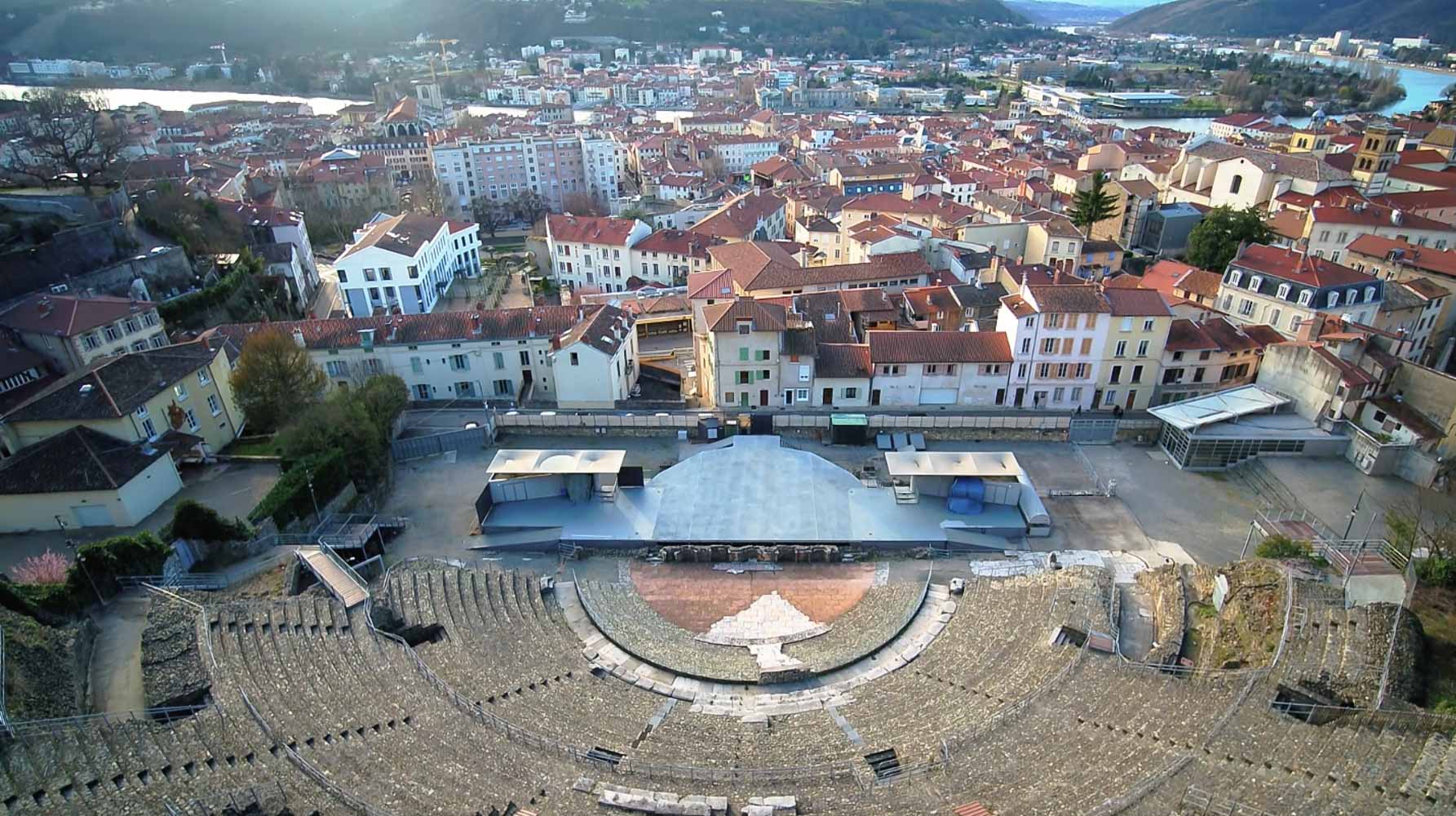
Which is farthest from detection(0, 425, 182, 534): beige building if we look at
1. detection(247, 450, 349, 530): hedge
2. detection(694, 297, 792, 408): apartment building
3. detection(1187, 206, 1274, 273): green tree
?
detection(1187, 206, 1274, 273): green tree

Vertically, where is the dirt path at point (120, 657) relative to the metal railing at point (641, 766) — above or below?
above

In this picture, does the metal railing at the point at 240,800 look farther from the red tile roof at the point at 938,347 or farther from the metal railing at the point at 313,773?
→ the red tile roof at the point at 938,347

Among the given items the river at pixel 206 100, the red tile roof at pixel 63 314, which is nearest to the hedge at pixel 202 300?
the red tile roof at pixel 63 314

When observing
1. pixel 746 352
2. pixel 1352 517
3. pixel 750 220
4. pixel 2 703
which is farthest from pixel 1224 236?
pixel 2 703

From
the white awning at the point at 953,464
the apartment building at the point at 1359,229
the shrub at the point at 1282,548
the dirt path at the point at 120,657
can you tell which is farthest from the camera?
the apartment building at the point at 1359,229

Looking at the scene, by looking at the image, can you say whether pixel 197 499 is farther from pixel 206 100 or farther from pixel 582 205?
pixel 206 100

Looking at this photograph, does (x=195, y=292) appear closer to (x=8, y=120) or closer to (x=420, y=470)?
(x=420, y=470)
